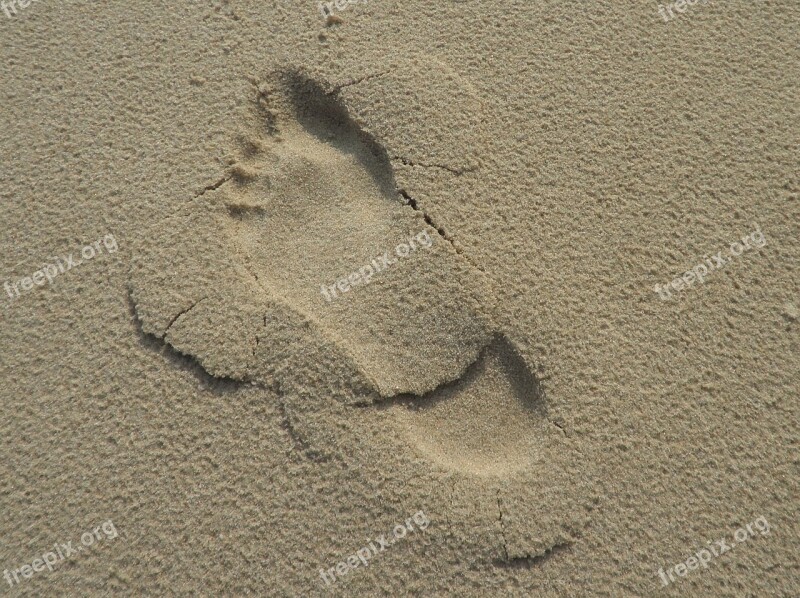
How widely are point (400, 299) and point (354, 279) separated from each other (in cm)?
11

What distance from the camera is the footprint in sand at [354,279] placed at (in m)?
1.18

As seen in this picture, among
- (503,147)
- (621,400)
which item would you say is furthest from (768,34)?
(621,400)

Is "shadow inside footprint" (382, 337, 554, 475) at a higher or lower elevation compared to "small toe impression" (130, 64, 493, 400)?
lower

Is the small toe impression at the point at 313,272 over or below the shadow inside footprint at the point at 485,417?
over

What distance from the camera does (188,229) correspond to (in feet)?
4.30

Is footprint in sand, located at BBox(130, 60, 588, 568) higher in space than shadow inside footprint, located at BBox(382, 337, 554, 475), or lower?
higher

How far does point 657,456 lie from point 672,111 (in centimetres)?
80

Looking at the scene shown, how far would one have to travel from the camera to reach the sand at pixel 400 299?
1117 millimetres

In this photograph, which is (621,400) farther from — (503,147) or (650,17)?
(650,17)

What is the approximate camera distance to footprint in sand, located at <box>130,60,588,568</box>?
3.87ft

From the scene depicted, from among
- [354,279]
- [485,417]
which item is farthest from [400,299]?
[485,417]

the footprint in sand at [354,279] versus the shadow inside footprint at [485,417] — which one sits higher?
the footprint in sand at [354,279]

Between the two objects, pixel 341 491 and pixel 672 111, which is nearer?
pixel 341 491

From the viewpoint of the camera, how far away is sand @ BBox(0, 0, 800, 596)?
44.0 inches
